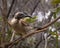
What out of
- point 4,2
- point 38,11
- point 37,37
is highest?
point 4,2

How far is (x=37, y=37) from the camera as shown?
7.06ft

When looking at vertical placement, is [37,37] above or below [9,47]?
below

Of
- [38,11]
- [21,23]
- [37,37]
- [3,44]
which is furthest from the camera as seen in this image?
[38,11]

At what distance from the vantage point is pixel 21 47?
1694 millimetres

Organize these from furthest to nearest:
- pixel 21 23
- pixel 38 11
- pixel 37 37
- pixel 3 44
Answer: pixel 38 11, pixel 37 37, pixel 21 23, pixel 3 44

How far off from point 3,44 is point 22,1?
1738 millimetres

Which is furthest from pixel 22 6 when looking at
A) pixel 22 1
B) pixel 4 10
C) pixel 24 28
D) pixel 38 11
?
pixel 4 10

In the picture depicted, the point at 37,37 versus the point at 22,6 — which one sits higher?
the point at 22,6

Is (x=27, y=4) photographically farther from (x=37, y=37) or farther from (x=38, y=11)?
(x=37, y=37)

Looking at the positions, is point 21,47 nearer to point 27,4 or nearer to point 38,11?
point 27,4

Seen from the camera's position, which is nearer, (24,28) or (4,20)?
(4,20)

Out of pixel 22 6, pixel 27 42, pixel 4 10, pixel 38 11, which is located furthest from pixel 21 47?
pixel 4 10

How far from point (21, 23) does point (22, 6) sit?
1.37 m

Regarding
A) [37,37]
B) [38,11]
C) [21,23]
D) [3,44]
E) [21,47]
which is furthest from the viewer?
[38,11]
